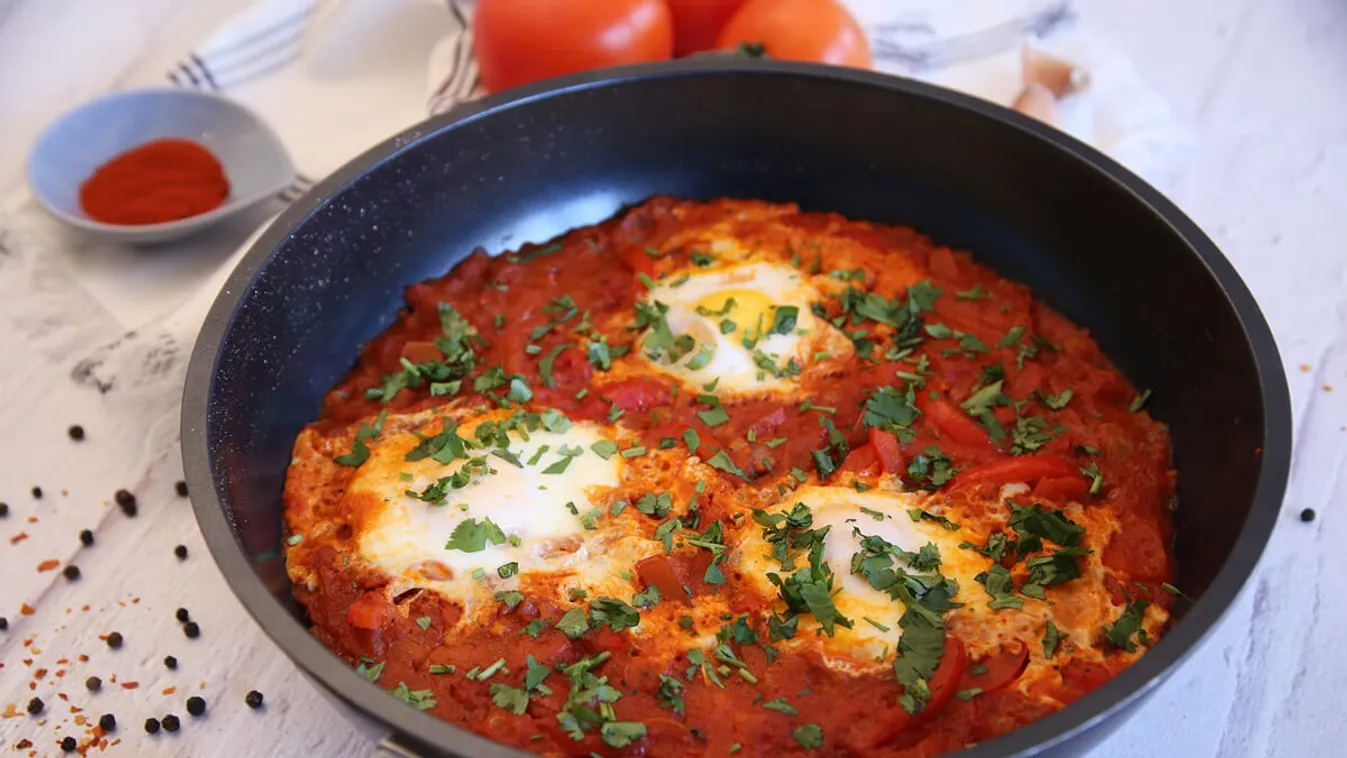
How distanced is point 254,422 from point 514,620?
0.82 m

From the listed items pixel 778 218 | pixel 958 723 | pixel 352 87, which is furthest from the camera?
pixel 352 87

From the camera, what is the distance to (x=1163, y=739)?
2.58 meters

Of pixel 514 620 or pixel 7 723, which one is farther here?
pixel 7 723

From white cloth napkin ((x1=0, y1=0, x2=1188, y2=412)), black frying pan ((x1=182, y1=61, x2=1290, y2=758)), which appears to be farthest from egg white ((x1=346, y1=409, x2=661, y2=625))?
white cloth napkin ((x1=0, y1=0, x2=1188, y2=412))

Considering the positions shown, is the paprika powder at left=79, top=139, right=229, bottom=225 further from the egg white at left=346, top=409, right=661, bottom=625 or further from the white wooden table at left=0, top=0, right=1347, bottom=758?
the egg white at left=346, top=409, right=661, bottom=625

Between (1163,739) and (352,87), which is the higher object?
(352,87)

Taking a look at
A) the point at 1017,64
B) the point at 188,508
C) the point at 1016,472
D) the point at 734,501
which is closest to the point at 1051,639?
the point at 1016,472

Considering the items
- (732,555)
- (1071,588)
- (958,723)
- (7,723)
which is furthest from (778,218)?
(7,723)

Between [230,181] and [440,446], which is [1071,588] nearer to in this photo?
[440,446]

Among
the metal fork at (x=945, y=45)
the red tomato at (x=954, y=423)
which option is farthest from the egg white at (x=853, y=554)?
the metal fork at (x=945, y=45)

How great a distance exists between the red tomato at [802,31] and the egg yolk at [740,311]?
3.72 ft

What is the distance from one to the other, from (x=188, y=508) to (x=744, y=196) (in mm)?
1902

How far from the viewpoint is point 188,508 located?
10.2 ft

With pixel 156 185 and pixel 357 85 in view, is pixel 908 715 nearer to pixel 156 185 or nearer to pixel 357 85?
pixel 156 185
